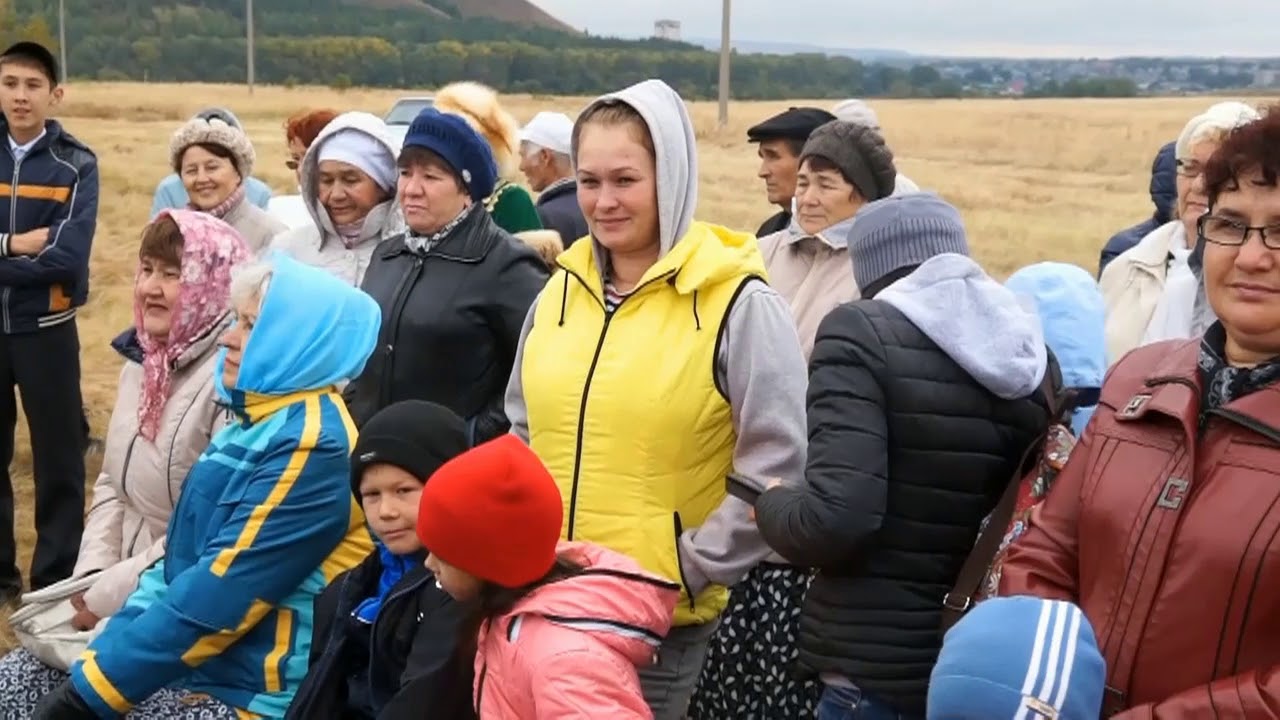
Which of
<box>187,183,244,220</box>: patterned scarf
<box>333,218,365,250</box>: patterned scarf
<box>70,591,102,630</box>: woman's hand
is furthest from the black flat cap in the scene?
<box>70,591,102,630</box>: woman's hand

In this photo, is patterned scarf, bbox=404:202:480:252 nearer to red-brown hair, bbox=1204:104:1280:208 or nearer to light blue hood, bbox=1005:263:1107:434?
light blue hood, bbox=1005:263:1107:434

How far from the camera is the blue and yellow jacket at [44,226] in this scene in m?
5.41

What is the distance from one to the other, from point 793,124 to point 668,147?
90.0 inches

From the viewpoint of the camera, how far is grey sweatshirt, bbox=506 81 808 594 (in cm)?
288

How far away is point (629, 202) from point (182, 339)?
1302 mm

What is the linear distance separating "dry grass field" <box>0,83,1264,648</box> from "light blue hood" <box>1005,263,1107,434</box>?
144 inches

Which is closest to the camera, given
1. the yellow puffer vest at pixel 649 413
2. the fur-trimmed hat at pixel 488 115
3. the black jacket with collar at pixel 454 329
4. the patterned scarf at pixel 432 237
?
the yellow puffer vest at pixel 649 413

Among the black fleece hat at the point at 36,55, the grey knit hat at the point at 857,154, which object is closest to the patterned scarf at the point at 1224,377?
the grey knit hat at the point at 857,154

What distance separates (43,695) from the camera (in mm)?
3385

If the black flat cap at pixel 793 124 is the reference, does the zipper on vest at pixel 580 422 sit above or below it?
below

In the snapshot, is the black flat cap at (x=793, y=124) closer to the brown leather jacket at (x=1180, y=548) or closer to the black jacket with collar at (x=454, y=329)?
the black jacket with collar at (x=454, y=329)

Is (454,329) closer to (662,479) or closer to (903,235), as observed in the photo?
(662,479)

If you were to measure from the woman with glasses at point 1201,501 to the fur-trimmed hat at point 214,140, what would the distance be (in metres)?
4.20

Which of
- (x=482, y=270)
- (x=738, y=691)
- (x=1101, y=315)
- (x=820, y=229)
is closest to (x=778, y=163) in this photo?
(x=820, y=229)
